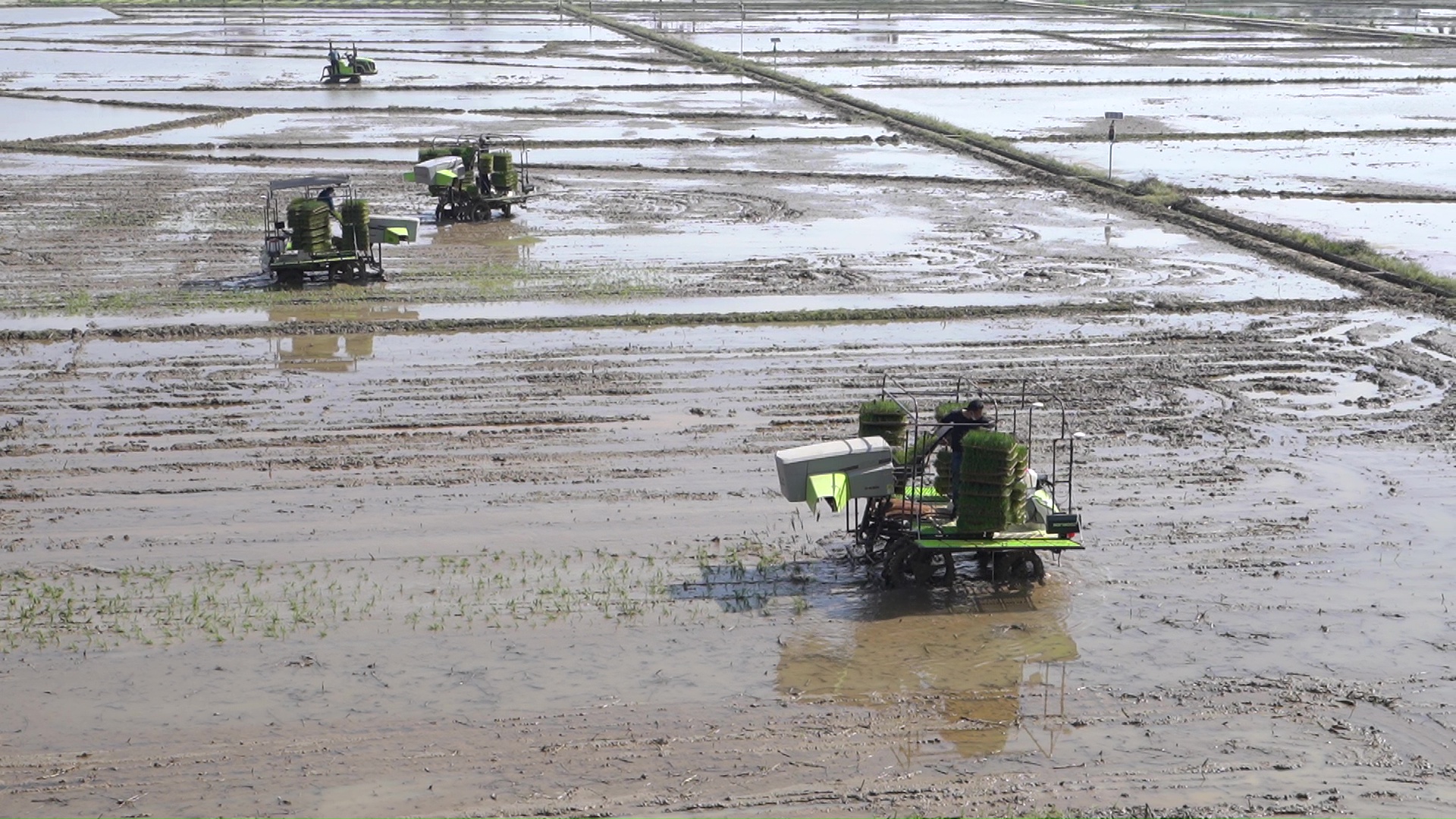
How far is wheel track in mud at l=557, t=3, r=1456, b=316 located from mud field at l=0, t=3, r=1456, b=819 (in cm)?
38

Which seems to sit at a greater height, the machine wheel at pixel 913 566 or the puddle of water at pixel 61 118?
the puddle of water at pixel 61 118

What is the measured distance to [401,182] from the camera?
31.3 metres

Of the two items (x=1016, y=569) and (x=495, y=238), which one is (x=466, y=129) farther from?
(x=1016, y=569)

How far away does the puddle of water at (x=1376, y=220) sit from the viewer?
25344mm

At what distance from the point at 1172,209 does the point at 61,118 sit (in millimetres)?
29423

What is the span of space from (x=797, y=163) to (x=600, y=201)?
6.36 metres

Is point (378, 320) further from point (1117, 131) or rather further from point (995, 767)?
point (1117, 131)

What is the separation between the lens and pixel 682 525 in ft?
44.4

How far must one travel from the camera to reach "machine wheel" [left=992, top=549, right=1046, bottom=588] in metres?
12.4

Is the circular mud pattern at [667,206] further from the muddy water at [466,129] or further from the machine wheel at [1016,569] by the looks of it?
the machine wheel at [1016,569]

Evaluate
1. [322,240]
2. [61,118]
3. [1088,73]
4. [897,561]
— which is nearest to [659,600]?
[897,561]

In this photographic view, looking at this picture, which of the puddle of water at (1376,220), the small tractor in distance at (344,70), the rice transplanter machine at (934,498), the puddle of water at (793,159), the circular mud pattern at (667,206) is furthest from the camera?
the small tractor in distance at (344,70)

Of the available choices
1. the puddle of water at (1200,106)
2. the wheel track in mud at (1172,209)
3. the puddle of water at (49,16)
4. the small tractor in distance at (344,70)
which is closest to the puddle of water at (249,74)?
the small tractor in distance at (344,70)

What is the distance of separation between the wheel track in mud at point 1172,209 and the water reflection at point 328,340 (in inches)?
538
